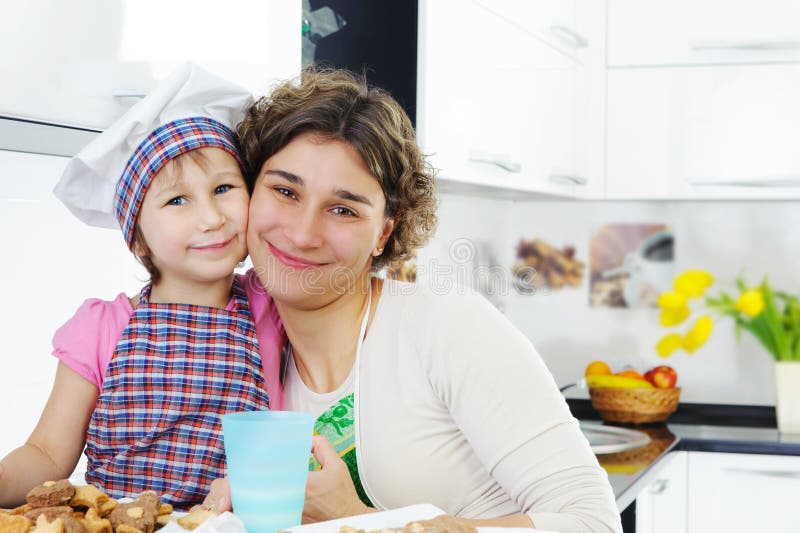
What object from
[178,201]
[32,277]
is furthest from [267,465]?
[32,277]

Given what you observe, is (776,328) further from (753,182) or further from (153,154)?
(153,154)

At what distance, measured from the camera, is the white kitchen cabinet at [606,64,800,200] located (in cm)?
276

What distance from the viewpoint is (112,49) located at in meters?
1.13

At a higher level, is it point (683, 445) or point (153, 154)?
point (153, 154)

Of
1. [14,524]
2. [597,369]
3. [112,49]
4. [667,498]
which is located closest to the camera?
[14,524]

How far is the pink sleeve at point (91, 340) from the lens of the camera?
1168mm

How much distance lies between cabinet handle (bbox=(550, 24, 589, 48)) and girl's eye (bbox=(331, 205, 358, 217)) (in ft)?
4.71

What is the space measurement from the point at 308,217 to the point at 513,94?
4.02ft

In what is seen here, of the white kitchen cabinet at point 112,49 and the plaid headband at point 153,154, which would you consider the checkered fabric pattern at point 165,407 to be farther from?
the white kitchen cabinet at point 112,49

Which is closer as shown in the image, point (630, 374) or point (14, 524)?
point (14, 524)

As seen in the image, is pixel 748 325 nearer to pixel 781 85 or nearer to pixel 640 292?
pixel 640 292

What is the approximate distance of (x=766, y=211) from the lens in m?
3.11

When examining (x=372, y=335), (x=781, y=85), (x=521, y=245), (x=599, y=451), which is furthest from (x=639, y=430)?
(x=372, y=335)

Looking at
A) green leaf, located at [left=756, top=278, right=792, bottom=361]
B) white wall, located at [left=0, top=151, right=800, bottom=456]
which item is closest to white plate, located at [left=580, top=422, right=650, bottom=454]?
white wall, located at [left=0, top=151, right=800, bottom=456]
